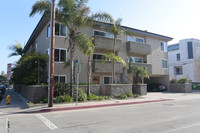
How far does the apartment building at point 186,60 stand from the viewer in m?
43.7

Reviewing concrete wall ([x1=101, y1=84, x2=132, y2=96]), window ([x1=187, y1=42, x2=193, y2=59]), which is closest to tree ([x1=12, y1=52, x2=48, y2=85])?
concrete wall ([x1=101, y1=84, x2=132, y2=96])

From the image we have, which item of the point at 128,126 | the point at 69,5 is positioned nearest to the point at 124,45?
the point at 69,5

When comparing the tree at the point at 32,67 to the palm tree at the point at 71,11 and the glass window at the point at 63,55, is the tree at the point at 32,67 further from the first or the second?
the palm tree at the point at 71,11

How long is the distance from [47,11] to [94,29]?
26.2ft

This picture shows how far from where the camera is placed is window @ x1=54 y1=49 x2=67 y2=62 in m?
17.6

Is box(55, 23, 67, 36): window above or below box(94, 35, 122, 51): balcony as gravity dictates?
above

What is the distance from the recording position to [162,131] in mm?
5680

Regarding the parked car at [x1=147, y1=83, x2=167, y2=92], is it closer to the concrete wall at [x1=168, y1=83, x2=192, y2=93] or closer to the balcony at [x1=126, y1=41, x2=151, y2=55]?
the concrete wall at [x1=168, y1=83, x2=192, y2=93]

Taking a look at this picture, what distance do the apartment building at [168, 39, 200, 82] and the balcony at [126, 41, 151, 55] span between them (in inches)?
1064

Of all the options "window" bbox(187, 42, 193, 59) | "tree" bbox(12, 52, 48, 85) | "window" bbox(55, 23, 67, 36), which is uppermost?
"window" bbox(187, 42, 193, 59)

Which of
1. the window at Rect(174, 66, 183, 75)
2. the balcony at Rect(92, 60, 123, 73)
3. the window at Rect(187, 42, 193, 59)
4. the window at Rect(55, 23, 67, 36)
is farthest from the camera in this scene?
the window at Rect(174, 66, 183, 75)

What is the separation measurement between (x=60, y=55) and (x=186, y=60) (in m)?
41.4

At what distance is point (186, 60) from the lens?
46.1 meters

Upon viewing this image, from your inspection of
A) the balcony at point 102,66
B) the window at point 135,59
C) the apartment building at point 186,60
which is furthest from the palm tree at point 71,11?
the apartment building at point 186,60
